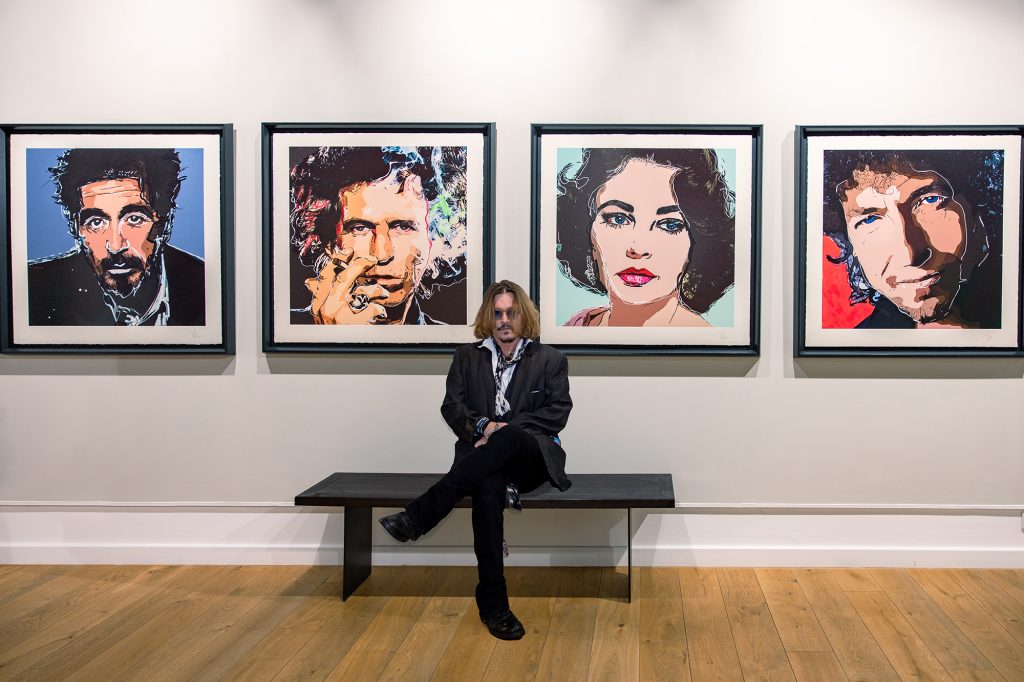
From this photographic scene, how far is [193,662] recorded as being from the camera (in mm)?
2604

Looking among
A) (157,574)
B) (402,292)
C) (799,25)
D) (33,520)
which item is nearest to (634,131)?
(799,25)

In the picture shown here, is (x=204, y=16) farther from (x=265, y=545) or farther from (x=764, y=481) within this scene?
(x=764, y=481)

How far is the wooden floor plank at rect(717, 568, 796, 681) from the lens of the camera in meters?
2.56

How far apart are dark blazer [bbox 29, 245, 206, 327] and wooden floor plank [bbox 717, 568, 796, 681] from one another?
2675 mm

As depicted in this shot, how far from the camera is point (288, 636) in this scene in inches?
112

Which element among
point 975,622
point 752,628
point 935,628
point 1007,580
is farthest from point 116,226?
point 1007,580

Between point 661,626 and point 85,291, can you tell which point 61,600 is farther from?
point 661,626

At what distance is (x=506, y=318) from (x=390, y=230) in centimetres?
78

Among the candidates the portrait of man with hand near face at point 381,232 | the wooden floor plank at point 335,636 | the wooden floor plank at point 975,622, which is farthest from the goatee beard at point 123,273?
the wooden floor plank at point 975,622

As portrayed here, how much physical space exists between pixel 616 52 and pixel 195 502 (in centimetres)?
291

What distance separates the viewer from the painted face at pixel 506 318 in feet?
10.7

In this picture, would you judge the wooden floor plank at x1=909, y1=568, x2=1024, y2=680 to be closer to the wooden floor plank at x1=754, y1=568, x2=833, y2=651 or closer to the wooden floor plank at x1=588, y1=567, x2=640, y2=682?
the wooden floor plank at x1=754, y1=568, x2=833, y2=651

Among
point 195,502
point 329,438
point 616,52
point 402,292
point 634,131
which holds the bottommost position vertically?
point 195,502

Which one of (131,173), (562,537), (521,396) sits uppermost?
(131,173)
